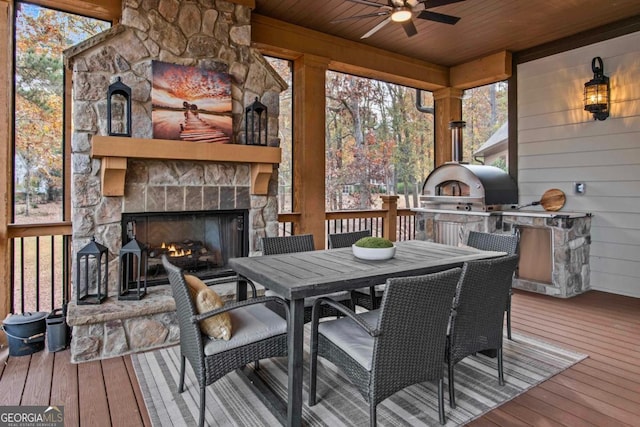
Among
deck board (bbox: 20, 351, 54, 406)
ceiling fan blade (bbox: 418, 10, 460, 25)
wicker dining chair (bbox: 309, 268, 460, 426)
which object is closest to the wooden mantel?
deck board (bbox: 20, 351, 54, 406)

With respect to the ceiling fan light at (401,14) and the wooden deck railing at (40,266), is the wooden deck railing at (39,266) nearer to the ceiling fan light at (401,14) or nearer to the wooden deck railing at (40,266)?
the wooden deck railing at (40,266)

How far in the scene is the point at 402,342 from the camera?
6.40 feet

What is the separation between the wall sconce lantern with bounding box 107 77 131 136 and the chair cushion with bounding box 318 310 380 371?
7.55 feet

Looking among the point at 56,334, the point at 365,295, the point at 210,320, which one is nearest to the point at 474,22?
the point at 365,295

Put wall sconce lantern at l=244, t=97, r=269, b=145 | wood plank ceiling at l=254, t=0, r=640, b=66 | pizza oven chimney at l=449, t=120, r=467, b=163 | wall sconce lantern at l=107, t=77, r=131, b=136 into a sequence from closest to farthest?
wall sconce lantern at l=107, t=77, r=131, b=136 < wall sconce lantern at l=244, t=97, r=269, b=145 < wood plank ceiling at l=254, t=0, r=640, b=66 < pizza oven chimney at l=449, t=120, r=467, b=163

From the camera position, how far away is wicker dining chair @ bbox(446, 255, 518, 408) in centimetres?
224

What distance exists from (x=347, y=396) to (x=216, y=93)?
283 centimetres

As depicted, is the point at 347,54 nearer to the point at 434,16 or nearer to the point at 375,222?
the point at 434,16

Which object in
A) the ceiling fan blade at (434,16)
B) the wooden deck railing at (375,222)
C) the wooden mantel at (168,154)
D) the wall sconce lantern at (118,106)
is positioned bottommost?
the wooden deck railing at (375,222)

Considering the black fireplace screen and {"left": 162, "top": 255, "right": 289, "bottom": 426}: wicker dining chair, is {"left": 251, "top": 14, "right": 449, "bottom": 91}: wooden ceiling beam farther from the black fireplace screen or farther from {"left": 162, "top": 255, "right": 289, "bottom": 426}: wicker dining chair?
{"left": 162, "top": 255, "right": 289, "bottom": 426}: wicker dining chair

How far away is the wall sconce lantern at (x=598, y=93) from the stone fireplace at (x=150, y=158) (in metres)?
3.57

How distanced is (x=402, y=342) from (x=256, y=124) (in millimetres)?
2760

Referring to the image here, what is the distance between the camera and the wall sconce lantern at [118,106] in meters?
3.18

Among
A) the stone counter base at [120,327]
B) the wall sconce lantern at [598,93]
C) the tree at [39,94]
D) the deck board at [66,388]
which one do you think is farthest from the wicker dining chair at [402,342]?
the wall sconce lantern at [598,93]
